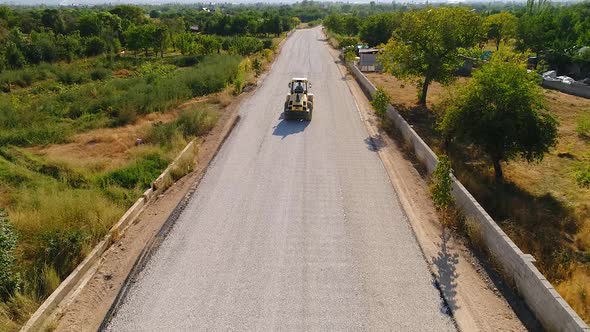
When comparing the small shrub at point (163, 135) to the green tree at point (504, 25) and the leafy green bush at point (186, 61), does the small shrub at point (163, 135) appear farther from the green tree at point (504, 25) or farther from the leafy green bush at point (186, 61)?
the green tree at point (504, 25)

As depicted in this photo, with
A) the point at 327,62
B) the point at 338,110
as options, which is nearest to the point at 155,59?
the point at 327,62

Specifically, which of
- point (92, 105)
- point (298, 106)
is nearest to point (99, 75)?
point (92, 105)

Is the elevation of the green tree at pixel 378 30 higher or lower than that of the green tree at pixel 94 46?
higher


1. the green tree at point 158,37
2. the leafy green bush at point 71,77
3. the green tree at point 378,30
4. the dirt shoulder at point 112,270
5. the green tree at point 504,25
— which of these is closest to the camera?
the dirt shoulder at point 112,270

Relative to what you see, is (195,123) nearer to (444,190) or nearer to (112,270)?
(112,270)

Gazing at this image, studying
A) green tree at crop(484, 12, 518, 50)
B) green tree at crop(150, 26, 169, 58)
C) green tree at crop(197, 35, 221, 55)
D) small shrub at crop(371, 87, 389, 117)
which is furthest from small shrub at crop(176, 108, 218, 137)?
green tree at crop(484, 12, 518, 50)

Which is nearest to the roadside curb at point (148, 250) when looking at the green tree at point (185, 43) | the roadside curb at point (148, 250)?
the roadside curb at point (148, 250)

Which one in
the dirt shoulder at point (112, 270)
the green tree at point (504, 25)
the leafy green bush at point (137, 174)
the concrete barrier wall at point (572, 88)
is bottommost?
the dirt shoulder at point (112, 270)

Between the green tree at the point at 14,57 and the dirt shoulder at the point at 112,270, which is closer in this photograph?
the dirt shoulder at the point at 112,270
